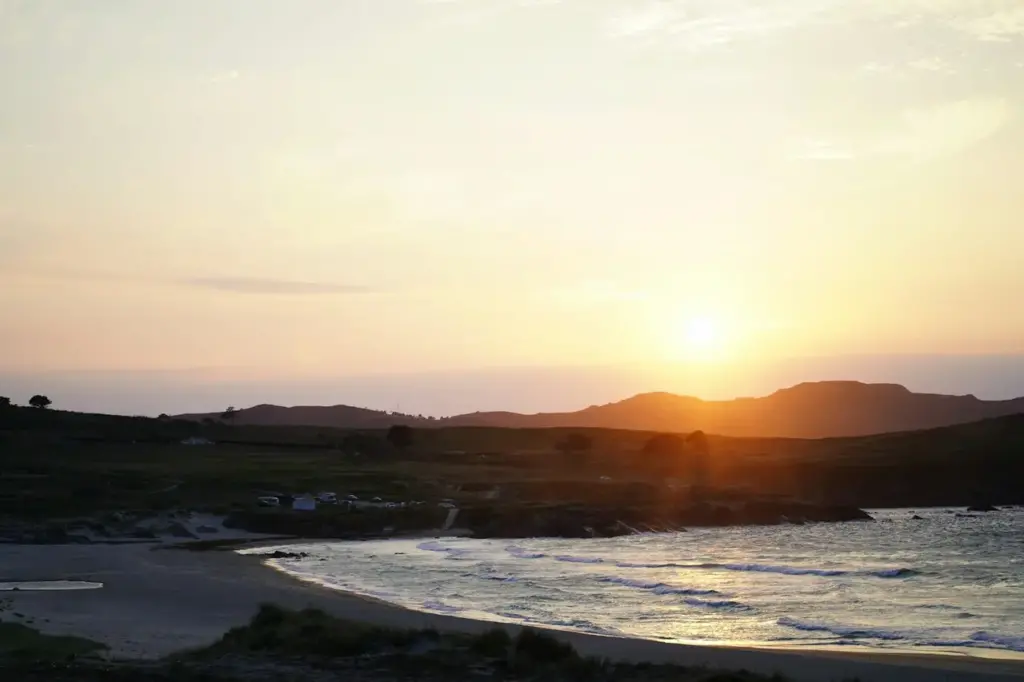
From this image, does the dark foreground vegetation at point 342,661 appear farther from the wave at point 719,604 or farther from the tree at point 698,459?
the tree at point 698,459

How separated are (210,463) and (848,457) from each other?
237 ft

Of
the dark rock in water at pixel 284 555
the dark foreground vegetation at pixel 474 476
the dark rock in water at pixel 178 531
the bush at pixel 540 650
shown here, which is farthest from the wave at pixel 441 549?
the bush at pixel 540 650

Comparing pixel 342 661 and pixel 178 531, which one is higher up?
pixel 342 661

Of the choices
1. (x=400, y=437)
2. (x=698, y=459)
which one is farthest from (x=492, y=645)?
(x=400, y=437)

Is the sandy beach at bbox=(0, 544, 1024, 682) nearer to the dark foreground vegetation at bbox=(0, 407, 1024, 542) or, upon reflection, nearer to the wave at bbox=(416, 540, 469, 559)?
the wave at bbox=(416, 540, 469, 559)

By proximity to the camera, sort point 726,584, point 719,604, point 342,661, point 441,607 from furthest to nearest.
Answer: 1. point 726,584
2. point 719,604
3. point 441,607
4. point 342,661

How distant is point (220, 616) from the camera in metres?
26.6

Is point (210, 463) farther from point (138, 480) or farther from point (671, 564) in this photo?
point (671, 564)

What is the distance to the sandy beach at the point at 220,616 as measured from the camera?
63.4ft

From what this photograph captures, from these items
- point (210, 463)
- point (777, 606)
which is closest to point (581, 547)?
point (777, 606)

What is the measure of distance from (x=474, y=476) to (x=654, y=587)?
62177 millimetres

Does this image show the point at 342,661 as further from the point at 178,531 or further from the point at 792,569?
the point at 178,531

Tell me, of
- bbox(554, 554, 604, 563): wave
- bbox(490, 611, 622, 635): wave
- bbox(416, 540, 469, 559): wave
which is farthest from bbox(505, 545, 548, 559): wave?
bbox(490, 611, 622, 635): wave

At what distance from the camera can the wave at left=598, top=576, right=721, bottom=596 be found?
35688 millimetres
